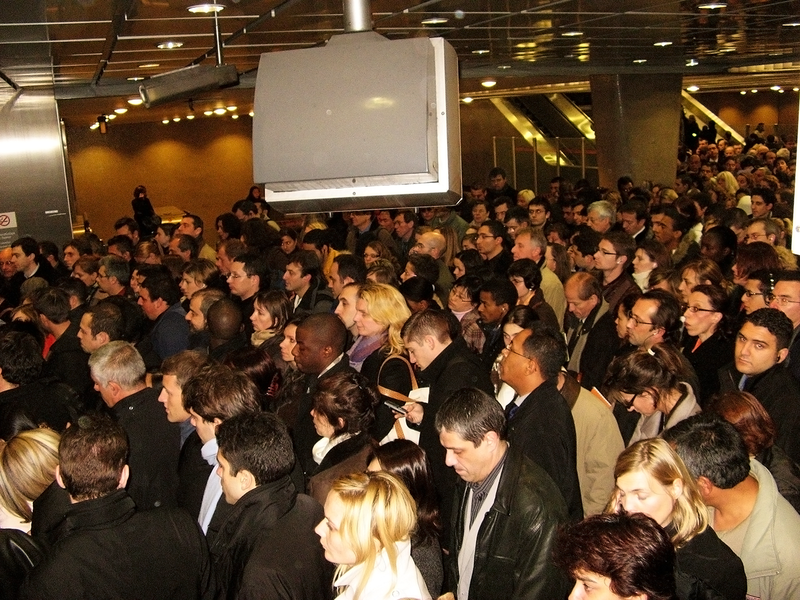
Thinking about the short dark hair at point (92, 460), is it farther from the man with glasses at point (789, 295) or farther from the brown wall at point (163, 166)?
the brown wall at point (163, 166)

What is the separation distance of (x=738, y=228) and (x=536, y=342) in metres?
4.91

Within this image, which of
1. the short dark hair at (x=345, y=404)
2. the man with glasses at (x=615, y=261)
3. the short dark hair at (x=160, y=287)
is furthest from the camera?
the short dark hair at (x=160, y=287)

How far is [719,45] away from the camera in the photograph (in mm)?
10008

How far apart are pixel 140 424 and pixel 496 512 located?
1978 mm

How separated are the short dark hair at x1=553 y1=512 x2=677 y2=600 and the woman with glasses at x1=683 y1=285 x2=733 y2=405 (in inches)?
105

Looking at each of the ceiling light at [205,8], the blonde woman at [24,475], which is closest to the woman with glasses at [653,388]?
the blonde woman at [24,475]

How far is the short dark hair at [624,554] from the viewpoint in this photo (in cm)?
207

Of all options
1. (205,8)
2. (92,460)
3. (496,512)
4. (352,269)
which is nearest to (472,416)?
(496,512)

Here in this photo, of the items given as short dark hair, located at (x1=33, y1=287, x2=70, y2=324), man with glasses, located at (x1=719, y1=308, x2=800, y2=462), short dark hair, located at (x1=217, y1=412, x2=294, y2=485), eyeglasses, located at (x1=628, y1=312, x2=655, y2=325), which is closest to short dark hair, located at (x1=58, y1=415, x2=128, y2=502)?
short dark hair, located at (x1=217, y1=412, x2=294, y2=485)

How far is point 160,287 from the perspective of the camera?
20.4 feet

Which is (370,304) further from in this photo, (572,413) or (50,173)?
(50,173)

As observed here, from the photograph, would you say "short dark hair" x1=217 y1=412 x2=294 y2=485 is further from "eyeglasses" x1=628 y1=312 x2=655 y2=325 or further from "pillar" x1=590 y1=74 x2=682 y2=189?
"pillar" x1=590 y1=74 x2=682 y2=189

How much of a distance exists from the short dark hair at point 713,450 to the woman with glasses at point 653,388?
743 millimetres

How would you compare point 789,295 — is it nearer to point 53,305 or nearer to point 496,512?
point 496,512
